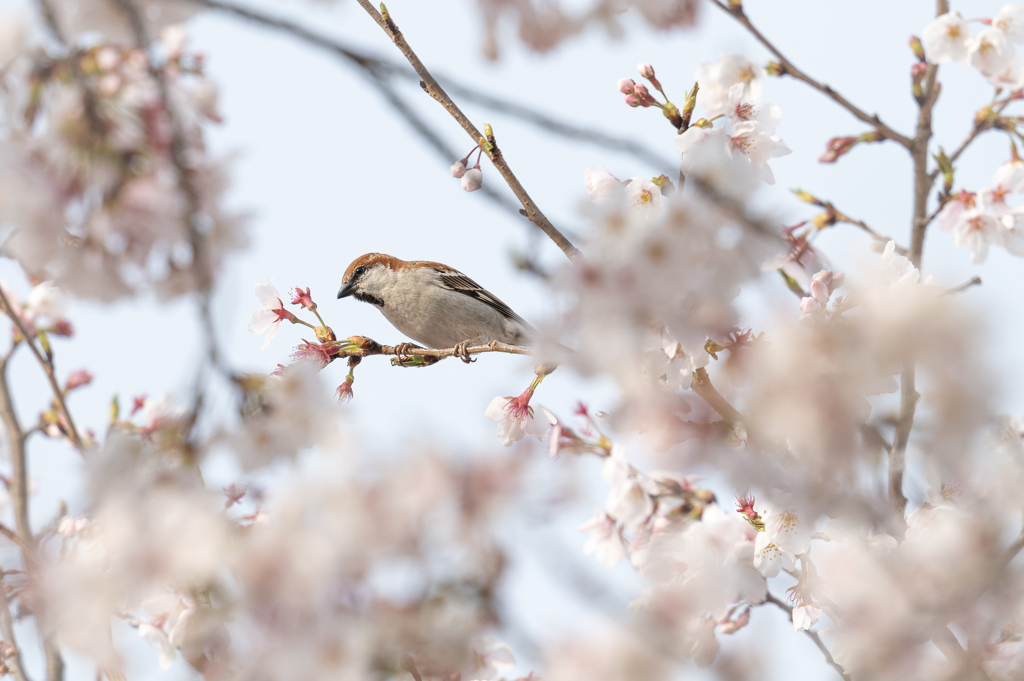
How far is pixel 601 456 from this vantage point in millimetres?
3094

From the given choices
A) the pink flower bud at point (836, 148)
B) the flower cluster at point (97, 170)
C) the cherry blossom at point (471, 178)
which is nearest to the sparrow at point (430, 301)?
the cherry blossom at point (471, 178)

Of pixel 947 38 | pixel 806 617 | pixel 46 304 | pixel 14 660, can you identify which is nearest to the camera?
pixel 806 617

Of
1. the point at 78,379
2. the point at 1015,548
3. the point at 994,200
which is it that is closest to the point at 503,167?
the point at 1015,548

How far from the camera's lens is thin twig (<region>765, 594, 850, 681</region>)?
2926 mm

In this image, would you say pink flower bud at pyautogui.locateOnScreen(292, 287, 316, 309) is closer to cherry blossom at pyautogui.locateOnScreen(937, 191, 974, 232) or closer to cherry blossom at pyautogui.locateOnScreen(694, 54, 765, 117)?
cherry blossom at pyautogui.locateOnScreen(694, 54, 765, 117)

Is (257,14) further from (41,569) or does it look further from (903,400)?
(903,400)

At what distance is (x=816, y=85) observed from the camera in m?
3.68

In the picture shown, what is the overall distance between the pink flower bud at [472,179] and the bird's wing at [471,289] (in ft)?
9.41

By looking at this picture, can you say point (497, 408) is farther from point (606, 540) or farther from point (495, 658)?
point (495, 658)

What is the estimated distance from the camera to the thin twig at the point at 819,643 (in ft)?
9.60

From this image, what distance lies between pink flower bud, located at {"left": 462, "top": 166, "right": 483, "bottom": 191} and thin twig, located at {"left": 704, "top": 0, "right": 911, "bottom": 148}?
1381 millimetres

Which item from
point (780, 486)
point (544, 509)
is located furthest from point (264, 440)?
point (780, 486)

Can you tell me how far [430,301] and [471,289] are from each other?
52 centimetres

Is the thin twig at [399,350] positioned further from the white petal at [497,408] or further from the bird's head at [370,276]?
the bird's head at [370,276]
